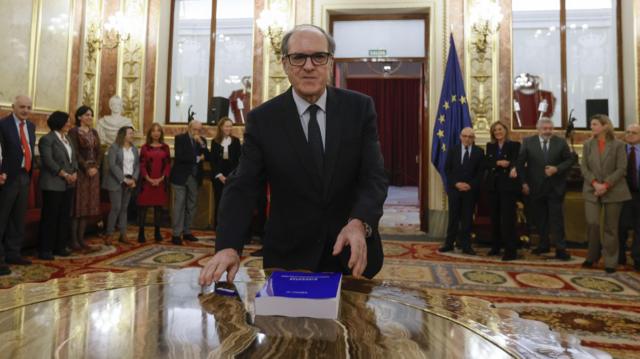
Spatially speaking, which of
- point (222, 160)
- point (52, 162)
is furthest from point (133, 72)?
point (52, 162)

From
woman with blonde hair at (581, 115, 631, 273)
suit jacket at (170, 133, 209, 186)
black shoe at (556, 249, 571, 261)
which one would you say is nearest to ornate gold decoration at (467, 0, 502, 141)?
woman with blonde hair at (581, 115, 631, 273)

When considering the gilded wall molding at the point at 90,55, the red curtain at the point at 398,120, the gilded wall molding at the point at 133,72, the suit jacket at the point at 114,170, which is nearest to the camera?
the suit jacket at the point at 114,170

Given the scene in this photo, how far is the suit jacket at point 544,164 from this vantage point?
510 centimetres

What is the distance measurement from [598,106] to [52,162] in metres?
6.88

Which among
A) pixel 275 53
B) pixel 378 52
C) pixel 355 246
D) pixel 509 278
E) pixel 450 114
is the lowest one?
pixel 509 278

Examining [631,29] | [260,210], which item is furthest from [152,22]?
[631,29]

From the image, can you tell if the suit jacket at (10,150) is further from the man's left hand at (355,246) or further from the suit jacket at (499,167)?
the suit jacket at (499,167)

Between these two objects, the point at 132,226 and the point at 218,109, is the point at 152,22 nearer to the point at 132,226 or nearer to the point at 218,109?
the point at 218,109

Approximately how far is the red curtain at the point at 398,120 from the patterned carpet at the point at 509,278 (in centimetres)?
1028

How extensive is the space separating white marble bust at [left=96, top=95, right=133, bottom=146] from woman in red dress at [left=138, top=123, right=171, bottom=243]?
1438mm

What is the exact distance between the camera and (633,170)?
4.71m

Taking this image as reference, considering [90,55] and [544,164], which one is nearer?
[544,164]

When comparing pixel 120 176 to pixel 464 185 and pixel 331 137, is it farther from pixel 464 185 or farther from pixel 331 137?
pixel 331 137

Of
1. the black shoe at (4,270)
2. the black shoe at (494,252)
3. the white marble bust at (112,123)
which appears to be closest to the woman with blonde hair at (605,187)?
the black shoe at (494,252)
